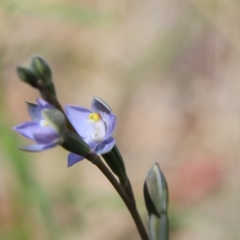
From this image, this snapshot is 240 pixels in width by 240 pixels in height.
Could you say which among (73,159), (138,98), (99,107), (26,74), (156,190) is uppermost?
(26,74)

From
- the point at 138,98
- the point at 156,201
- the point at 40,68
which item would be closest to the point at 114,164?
the point at 156,201

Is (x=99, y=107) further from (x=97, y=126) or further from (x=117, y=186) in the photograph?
(x=117, y=186)

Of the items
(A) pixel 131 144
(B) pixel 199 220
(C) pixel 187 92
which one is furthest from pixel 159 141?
(B) pixel 199 220

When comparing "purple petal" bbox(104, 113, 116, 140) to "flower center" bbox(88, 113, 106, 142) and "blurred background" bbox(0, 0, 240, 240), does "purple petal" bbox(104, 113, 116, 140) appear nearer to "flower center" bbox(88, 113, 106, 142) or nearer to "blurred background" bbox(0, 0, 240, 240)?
"flower center" bbox(88, 113, 106, 142)

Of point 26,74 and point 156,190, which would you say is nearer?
point 26,74

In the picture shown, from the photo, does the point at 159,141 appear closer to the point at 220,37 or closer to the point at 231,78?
the point at 231,78

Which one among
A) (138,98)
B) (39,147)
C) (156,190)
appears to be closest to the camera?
(39,147)
